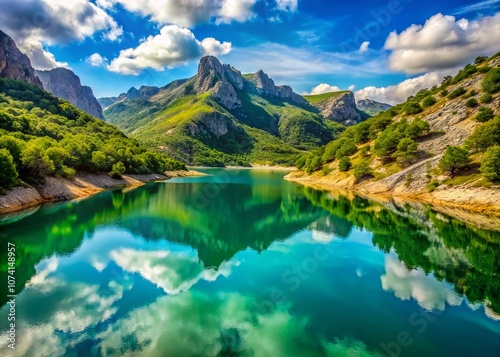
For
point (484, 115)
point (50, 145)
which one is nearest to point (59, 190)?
point (50, 145)

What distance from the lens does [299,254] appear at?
35562 mm

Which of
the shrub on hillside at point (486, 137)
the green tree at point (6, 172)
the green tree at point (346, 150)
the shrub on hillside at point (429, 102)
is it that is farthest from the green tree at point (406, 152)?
the green tree at point (6, 172)

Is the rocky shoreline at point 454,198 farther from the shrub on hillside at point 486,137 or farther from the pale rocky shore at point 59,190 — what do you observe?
the pale rocky shore at point 59,190

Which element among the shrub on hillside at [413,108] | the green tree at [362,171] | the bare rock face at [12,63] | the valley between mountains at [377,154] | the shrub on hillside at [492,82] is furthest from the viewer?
the bare rock face at [12,63]

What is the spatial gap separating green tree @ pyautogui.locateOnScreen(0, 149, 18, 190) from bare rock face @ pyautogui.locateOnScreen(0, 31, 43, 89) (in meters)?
141

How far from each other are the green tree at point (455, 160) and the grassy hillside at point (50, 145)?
84.6 metres

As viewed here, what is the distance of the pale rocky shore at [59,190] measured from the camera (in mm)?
48656

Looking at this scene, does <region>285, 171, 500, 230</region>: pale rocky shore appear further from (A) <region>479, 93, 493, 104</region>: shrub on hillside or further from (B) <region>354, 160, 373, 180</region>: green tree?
(A) <region>479, 93, 493, 104</region>: shrub on hillside

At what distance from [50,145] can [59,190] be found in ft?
52.9

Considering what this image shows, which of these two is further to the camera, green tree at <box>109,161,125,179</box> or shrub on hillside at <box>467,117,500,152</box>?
green tree at <box>109,161,125,179</box>

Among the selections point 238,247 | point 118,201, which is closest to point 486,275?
point 238,247

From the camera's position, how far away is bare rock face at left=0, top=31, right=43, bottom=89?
152m

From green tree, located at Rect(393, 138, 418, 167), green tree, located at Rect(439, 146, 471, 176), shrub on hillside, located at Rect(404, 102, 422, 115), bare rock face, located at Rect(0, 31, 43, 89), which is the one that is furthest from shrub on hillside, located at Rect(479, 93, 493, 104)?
bare rock face, located at Rect(0, 31, 43, 89)

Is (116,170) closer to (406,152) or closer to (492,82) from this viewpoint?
(406,152)
